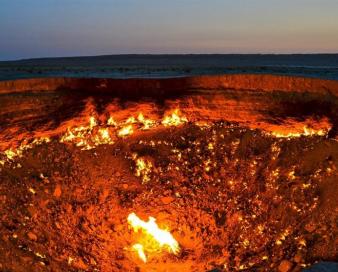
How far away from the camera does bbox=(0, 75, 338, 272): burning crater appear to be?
413cm

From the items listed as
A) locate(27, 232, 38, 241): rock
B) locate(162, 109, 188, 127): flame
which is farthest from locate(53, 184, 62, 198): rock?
locate(162, 109, 188, 127): flame

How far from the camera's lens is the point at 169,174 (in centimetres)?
519

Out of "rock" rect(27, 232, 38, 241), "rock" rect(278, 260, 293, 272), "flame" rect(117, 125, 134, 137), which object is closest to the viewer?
"rock" rect(278, 260, 293, 272)

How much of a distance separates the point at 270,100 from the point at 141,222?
81.8 inches

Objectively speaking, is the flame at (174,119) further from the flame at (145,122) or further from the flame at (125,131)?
the flame at (125,131)

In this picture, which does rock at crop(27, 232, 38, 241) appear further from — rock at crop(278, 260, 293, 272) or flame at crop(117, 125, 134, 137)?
rock at crop(278, 260, 293, 272)

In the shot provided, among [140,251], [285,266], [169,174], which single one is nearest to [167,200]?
[169,174]

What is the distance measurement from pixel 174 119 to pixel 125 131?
0.65 metres

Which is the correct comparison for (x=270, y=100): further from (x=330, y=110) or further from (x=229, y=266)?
(x=229, y=266)

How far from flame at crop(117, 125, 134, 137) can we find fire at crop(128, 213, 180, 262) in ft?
3.14

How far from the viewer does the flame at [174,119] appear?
446 centimetres


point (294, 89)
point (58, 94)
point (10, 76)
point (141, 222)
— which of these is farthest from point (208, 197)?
point (10, 76)

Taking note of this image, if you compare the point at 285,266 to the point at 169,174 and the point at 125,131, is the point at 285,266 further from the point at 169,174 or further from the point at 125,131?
the point at 125,131

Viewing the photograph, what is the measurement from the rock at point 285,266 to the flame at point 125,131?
6.91ft
